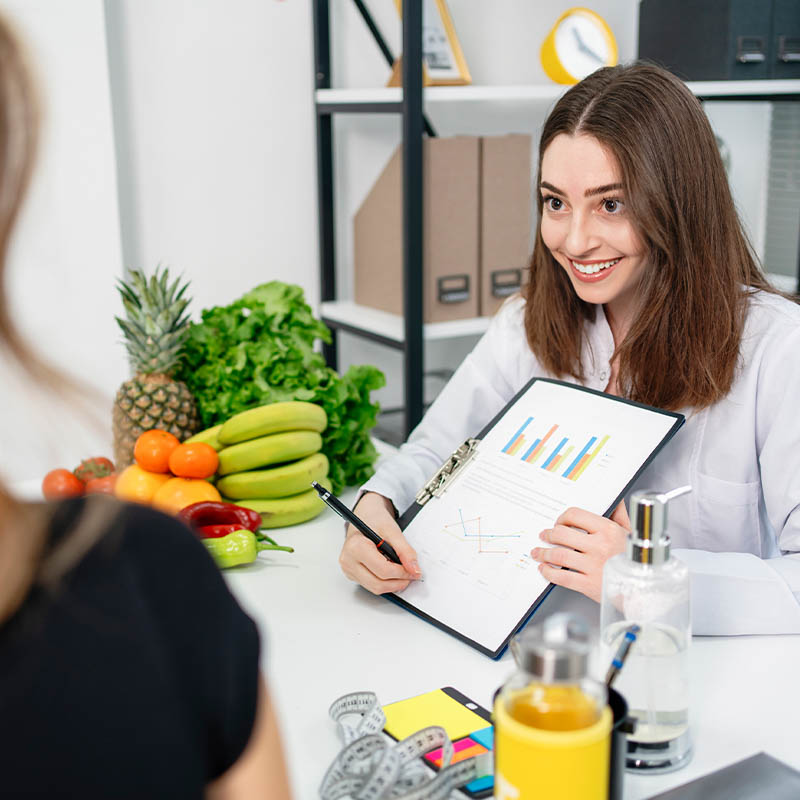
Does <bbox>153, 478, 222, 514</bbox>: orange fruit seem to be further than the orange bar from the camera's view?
Yes

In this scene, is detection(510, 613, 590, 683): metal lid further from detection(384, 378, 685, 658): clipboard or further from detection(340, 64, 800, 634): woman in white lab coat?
detection(340, 64, 800, 634): woman in white lab coat

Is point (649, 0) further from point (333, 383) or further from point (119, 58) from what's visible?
point (333, 383)

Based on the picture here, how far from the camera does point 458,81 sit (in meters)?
2.28

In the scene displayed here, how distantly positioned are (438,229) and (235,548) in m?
1.12

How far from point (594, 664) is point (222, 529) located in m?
0.60

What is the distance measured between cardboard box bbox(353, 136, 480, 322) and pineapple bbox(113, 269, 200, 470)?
73cm

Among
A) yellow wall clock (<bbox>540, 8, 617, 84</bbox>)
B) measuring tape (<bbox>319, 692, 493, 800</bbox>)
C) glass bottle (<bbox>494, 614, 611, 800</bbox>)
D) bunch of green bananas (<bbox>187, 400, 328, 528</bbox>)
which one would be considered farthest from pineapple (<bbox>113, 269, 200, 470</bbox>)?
yellow wall clock (<bbox>540, 8, 617, 84</bbox>)

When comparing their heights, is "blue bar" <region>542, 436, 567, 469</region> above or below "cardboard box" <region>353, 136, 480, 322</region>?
below

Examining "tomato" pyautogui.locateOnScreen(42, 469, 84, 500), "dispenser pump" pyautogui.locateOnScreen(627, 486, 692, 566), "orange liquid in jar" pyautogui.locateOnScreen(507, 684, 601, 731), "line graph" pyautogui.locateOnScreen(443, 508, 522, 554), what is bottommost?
"tomato" pyautogui.locateOnScreen(42, 469, 84, 500)

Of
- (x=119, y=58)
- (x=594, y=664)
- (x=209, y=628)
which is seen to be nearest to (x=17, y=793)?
(x=209, y=628)

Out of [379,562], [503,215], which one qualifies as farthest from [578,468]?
[503,215]

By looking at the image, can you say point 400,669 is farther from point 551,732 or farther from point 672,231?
point 672,231

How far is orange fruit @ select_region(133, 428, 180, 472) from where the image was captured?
4.83ft

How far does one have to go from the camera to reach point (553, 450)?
1.21 meters
